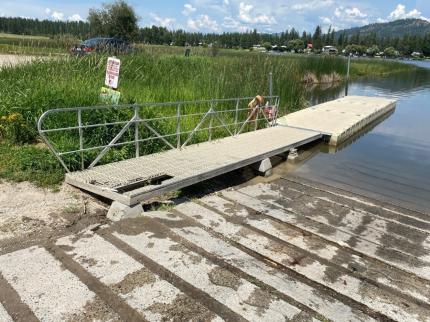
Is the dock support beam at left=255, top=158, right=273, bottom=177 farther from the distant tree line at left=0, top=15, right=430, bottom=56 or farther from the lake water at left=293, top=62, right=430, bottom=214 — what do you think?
the distant tree line at left=0, top=15, right=430, bottom=56

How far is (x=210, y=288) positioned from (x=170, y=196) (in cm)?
242

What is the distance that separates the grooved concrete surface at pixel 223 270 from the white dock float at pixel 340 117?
20.4ft

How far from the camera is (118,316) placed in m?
3.10

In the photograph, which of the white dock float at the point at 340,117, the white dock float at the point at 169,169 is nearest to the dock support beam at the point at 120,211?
the white dock float at the point at 169,169

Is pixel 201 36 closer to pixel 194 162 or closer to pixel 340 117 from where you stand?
pixel 340 117

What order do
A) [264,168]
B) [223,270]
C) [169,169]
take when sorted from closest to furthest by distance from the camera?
[223,270] → [169,169] → [264,168]

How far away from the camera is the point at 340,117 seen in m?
14.0

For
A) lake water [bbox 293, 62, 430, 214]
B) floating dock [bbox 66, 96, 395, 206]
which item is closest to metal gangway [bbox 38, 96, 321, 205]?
floating dock [bbox 66, 96, 395, 206]

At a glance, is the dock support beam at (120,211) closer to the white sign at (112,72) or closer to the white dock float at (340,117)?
the white sign at (112,72)

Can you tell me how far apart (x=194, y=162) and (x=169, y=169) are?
648mm

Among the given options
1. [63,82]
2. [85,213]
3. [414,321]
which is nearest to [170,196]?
[85,213]

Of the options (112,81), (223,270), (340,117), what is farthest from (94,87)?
(340,117)

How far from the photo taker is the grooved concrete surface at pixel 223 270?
3.25 meters

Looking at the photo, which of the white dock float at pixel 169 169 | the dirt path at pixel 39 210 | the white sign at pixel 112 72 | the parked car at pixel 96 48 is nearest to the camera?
the dirt path at pixel 39 210
